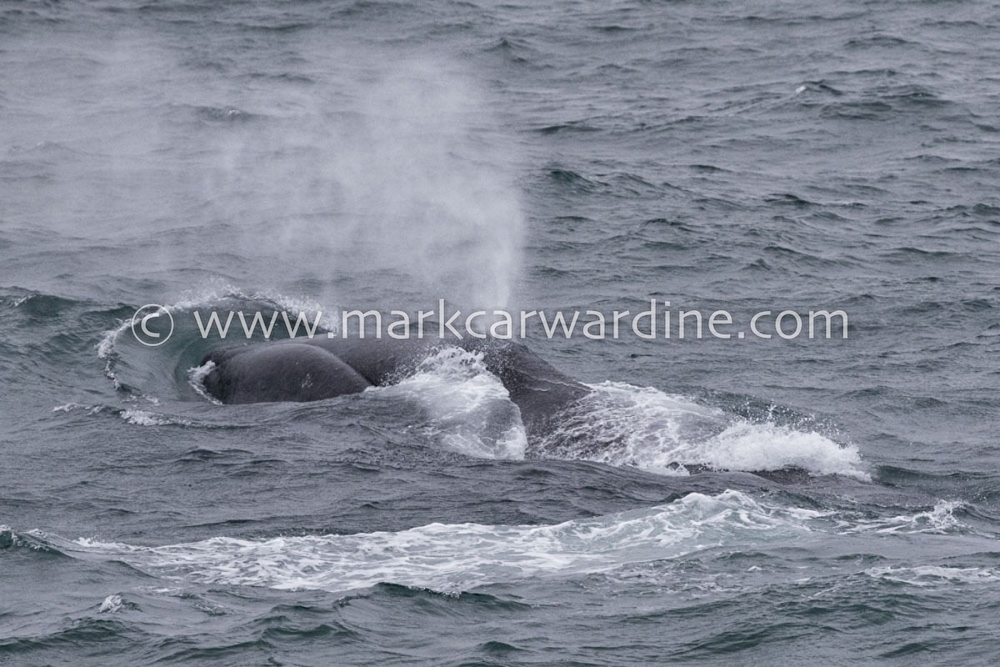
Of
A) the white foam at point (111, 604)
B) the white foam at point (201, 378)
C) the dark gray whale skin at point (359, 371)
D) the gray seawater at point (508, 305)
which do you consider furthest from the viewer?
the white foam at point (201, 378)

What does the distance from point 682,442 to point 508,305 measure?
355 inches

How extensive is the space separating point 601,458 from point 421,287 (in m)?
10.3

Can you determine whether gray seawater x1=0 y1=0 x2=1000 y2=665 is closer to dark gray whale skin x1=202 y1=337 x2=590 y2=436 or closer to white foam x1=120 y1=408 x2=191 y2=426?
white foam x1=120 y1=408 x2=191 y2=426

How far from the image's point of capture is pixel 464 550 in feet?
51.5

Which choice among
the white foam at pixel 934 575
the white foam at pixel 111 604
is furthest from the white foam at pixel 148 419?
the white foam at pixel 934 575

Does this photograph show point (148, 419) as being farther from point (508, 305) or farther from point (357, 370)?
point (508, 305)

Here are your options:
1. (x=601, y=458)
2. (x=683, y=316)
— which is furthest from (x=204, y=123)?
(x=601, y=458)

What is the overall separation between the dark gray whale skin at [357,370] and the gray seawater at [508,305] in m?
0.42

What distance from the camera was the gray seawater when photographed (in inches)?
559

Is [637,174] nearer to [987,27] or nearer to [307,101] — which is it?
[307,101]

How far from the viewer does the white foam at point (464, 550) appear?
14914 mm

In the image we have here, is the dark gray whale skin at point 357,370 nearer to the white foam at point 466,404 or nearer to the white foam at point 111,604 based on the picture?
the white foam at point 466,404

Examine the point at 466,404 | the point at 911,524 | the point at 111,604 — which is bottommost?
the point at 911,524

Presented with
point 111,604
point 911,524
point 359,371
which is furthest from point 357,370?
point 911,524
